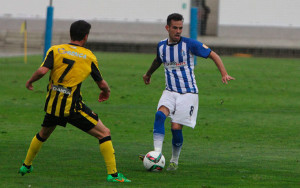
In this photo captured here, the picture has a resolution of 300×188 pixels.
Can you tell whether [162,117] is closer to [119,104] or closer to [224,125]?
[224,125]

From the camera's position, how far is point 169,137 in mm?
12836

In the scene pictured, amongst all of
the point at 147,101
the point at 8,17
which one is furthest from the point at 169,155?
the point at 8,17

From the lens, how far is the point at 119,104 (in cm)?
1797

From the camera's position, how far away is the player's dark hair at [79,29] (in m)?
7.89

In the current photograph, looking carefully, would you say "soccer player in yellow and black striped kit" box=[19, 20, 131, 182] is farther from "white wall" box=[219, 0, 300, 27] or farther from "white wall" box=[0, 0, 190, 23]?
"white wall" box=[219, 0, 300, 27]

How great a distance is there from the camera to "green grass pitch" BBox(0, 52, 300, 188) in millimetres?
8547

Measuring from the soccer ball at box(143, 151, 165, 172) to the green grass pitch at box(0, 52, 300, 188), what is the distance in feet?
0.31

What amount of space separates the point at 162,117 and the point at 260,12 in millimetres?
35484

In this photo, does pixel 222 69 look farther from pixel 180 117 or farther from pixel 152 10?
pixel 152 10

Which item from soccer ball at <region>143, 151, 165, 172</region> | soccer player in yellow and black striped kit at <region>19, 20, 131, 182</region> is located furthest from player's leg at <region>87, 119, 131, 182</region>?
soccer ball at <region>143, 151, 165, 172</region>

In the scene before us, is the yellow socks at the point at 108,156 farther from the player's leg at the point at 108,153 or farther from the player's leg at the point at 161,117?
the player's leg at the point at 161,117

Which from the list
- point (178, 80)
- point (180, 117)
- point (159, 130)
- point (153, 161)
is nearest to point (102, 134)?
point (153, 161)

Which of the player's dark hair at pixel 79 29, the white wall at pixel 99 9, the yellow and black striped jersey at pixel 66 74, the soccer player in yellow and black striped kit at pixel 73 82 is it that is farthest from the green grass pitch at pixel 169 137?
the white wall at pixel 99 9

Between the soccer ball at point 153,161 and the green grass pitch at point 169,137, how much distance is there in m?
0.09
